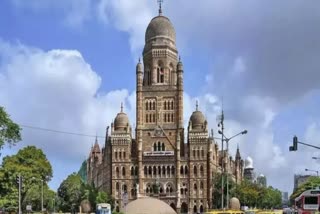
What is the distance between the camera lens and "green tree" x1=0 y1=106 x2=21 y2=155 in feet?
190

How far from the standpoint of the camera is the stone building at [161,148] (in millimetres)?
119812

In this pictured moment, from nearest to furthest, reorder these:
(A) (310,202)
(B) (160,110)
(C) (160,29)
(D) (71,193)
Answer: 1. (A) (310,202)
2. (D) (71,193)
3. (B) (160,110)
4. (C) (160,29)

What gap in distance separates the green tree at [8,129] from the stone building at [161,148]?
58354 millimetres

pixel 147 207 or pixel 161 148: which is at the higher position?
pixel 161 148

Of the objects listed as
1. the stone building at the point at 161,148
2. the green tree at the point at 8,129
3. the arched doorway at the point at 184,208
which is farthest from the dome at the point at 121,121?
the green tree at the point at 8,129

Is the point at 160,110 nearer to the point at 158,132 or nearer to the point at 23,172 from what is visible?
the point at 158,132

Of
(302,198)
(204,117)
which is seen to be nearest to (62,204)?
(204,117)

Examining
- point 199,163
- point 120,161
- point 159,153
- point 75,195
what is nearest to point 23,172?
point 75,195

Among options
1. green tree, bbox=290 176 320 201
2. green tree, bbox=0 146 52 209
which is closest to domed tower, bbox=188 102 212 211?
green tree, bbox=290 176 320 201

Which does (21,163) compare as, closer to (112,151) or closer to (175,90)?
(112,151)

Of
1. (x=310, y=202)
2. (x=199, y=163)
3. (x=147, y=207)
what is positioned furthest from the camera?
(x=199, y=163)

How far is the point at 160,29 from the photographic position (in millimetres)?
132125

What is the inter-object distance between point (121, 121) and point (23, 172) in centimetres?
4147

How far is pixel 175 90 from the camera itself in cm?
12606
